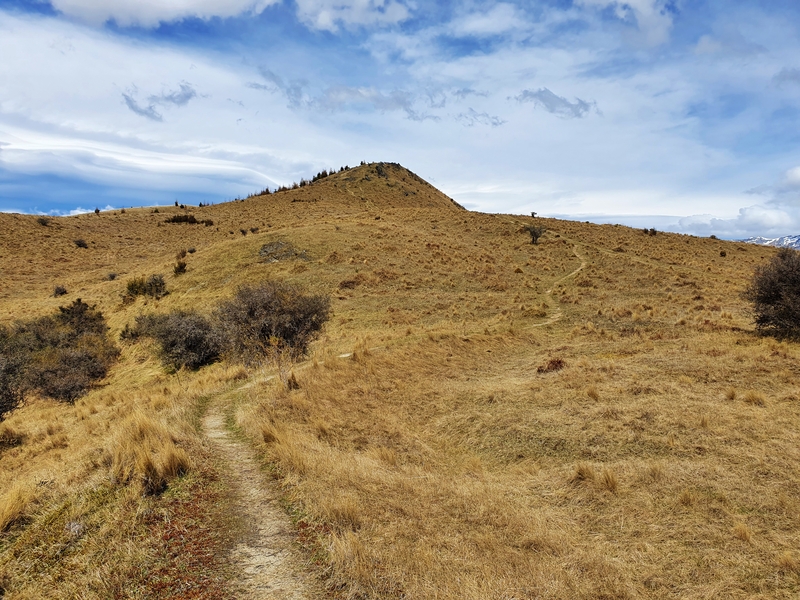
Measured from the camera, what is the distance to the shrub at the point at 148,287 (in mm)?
33406

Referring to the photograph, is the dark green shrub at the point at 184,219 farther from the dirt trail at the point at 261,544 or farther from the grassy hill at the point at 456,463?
the dirt trail at the point at 261,544

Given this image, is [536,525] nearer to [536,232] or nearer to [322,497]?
[322,497]

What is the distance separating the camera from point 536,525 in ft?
18.9

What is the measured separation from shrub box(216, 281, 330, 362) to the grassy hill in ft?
3.18

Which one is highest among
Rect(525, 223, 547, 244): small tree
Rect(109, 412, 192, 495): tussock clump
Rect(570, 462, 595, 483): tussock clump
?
Rect(525, 223, 547, 244): small tree

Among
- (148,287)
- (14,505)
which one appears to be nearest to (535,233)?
(148,287)

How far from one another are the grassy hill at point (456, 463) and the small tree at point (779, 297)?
1057mm

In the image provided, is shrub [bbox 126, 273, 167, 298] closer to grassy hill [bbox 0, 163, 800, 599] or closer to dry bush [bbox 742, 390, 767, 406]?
grassy hill [bbox 0, 163, 800, 599]

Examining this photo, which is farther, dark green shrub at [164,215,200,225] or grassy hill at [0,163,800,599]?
dark green shrub at [164,215,200,225]

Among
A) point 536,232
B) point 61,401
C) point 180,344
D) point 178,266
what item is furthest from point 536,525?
point 536,232

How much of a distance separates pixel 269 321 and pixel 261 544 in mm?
11807

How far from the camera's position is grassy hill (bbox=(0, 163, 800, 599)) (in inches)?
185

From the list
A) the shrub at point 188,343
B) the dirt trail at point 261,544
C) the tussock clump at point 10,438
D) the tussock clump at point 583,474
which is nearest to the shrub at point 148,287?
the shrub at point 188,343

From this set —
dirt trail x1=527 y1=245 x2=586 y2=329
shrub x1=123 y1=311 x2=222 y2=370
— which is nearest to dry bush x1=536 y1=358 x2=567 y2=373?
dirt trail x1=527 y1=245 x2=586 y2=329
